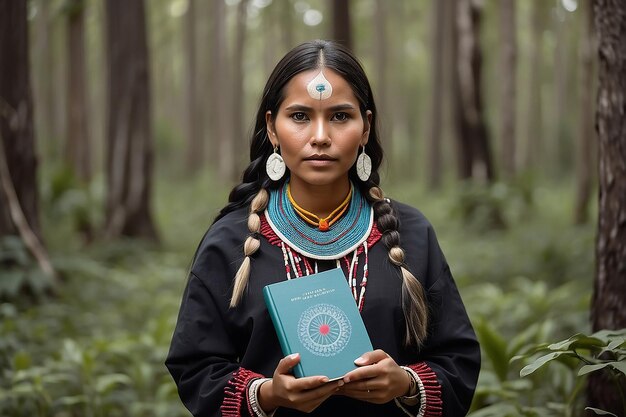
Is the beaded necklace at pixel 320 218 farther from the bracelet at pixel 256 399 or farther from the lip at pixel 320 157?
the bracelet at pixel 256 399

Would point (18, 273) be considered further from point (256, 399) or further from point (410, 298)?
point (410, 298)

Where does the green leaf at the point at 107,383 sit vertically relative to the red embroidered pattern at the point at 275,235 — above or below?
below

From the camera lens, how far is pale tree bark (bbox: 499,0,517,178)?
13930mm

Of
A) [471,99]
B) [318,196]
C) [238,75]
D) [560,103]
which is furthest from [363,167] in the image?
[560,103]

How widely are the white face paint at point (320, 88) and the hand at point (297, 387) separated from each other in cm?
79

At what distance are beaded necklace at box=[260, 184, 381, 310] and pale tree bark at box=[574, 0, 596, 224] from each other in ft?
33.6

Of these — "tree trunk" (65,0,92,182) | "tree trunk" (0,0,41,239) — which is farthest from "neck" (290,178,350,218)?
"tree trunk" (65,0,92,182)

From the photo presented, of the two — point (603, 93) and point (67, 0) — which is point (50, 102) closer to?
point (67, 0)

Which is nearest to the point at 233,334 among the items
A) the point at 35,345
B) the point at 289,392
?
the point at 289,392

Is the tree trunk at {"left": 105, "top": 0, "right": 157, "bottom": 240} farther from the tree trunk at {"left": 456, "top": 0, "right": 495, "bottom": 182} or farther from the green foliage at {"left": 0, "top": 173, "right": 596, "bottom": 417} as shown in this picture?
the tree trunk at {"left": 456, "top": 0, "right": 495, "bottom": 182}

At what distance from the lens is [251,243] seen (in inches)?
98.5

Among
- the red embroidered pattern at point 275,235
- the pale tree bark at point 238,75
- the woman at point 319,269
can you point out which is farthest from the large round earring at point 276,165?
the pale tree bark at point 238,75

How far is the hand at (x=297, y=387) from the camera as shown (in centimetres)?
216

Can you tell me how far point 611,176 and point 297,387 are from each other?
2.05 meters
